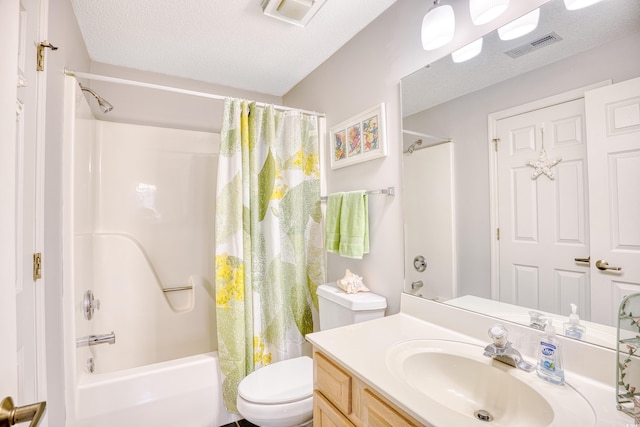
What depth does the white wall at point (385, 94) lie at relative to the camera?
1.40 m

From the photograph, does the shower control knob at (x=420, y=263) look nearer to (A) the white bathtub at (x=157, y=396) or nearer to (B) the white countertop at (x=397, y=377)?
(B) the white countertop at (x=397, y=377)

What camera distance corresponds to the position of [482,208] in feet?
3.81

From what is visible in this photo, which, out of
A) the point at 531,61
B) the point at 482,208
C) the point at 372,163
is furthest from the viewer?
the point at 372,163

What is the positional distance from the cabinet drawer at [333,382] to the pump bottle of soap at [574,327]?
2.29 feet

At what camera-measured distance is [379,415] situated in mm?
811

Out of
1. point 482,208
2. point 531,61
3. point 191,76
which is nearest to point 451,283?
point 482,208

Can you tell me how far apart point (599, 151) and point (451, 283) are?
688mm

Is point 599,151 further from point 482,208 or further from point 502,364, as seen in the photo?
point 502,364

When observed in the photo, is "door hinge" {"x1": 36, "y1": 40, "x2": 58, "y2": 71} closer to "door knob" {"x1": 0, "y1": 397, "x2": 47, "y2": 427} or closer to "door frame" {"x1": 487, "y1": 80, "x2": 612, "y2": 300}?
"door knob" {"x1": 0, "y1": 397, "x2": 47, "y2": 427}

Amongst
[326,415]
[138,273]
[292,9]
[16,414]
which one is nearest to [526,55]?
[292,9]

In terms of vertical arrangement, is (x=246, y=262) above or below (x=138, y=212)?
below

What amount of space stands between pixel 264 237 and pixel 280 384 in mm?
804

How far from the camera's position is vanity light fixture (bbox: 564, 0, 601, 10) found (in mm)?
883

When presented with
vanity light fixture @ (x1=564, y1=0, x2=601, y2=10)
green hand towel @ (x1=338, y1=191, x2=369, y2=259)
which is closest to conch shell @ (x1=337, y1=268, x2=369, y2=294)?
green hand towel @ (x1=338, y1=191, x2=369, y2=259)
